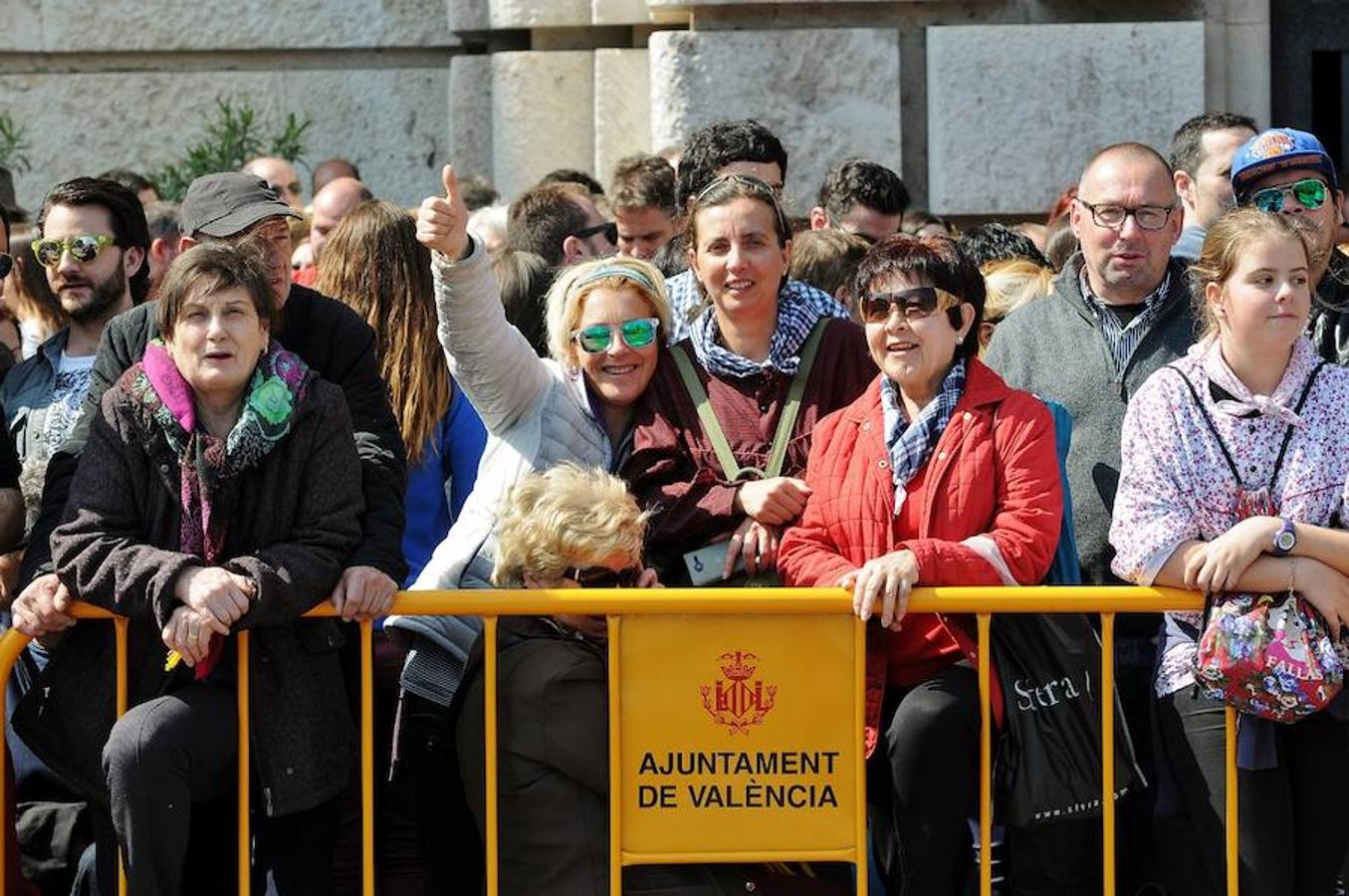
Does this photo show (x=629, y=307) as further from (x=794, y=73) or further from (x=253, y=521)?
(x=794, y=73)

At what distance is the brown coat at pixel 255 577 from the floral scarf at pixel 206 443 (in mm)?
30

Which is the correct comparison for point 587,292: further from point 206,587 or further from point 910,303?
point 206,587

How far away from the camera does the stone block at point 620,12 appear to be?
8.21m

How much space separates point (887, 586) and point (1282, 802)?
2.95 ft

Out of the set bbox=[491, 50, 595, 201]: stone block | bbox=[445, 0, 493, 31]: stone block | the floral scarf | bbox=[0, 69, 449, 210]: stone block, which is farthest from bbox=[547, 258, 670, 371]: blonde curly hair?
bbox=[0, 69, 449, 210]: stone block

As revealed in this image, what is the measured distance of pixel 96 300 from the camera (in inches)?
224

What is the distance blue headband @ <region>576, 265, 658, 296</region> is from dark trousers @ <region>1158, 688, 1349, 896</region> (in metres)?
1.50

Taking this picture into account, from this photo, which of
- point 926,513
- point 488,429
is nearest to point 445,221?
point 488,429

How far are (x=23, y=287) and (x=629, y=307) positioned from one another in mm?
2103

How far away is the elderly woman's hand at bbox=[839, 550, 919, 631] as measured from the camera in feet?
14.5

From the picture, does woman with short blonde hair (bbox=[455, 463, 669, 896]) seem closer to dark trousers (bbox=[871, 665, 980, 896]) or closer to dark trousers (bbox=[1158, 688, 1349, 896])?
dark trousers (bbox=[871, 665, 980, 896])

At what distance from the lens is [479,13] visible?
8.47m

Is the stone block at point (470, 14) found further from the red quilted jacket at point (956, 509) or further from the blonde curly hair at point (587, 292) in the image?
the red quilted jacket at point (956, 509)

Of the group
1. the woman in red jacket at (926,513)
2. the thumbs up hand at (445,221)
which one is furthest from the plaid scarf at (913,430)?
the thumbs up hand at (445,221)
